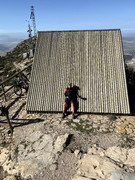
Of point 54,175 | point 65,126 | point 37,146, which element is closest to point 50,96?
point 65,126

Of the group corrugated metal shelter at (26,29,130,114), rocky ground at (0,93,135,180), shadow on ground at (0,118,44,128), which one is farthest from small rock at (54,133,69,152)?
corrugated metal shelter at (26,29,130,114)

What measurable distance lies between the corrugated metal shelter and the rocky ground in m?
0.81

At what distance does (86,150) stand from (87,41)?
7361mm

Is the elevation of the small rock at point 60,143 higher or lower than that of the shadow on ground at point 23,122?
lower

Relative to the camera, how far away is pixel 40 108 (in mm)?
9773

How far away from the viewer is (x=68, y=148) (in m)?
7.08

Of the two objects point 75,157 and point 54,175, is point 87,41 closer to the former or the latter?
point 75,157

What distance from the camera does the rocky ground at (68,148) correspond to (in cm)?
584

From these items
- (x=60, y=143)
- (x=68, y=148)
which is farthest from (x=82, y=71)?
(x=68, y=148)

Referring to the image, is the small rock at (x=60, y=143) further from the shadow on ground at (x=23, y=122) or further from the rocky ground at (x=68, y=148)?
the shadow on ground at (x=23, y=122)

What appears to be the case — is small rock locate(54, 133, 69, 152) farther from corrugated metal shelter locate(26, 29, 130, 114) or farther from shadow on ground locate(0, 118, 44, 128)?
corrugated metal shelter locate(26, 29, 130, 114)

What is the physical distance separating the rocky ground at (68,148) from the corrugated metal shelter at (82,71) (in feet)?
2.66

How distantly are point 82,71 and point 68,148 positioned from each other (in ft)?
16.9

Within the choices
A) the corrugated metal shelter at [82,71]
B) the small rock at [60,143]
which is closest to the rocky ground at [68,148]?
the small rock at [60,143]
